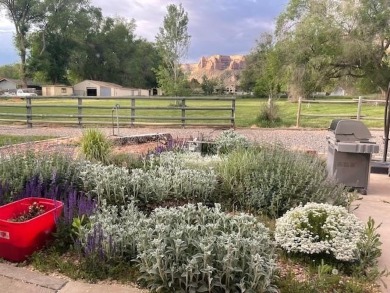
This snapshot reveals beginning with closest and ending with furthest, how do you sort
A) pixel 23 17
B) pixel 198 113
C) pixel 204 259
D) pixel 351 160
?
pixel 204 259 → pixel 351 160 → pixel 198 113 → pixel 23 17

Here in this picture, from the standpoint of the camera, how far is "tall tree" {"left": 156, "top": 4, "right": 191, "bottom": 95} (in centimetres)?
2627

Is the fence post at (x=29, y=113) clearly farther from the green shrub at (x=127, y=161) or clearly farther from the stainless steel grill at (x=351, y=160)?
the stainless steel grill at (x=351, y=160)

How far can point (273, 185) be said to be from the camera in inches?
133

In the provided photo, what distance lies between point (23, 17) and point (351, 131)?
48.3 meters

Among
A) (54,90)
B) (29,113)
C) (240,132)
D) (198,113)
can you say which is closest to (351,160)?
(240,132)

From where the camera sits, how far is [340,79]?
28.8 metres

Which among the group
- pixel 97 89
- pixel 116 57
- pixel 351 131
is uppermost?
pixel 116 57

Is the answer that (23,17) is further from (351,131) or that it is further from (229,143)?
(351,131)

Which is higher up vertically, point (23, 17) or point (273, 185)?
point (23, 17)

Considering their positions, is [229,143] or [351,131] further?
[229,143]

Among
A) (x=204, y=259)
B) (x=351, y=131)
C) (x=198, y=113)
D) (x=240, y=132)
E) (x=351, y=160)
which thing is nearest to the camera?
(x=204, y=259)

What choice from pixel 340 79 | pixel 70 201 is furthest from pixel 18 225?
pixel 340 79

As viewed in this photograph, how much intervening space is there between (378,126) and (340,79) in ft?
58.7

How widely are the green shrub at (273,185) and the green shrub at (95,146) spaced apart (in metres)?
2.14
